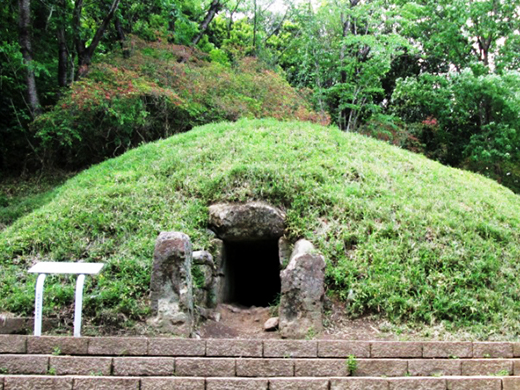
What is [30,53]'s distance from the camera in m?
13.1

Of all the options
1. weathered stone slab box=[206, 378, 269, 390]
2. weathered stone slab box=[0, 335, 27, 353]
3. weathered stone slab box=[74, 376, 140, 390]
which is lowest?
weathered stone slab box=[0, 335, 27, 353]

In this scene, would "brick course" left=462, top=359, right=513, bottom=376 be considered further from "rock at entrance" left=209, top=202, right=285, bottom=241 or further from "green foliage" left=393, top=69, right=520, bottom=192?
"green foliage" left=393, top=69, right=520, bottom=192

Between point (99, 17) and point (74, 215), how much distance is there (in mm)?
10600

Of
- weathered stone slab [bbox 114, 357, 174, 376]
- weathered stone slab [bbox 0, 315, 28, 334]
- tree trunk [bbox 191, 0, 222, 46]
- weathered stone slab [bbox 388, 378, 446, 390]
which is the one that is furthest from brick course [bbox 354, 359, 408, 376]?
tree trunk [bbox 191, 0, 222, 46]

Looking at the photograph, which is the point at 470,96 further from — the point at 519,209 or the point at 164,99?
the point at 164,99

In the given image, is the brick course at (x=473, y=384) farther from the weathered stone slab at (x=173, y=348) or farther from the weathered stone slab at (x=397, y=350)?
the weathered stone slab at (x=173, y=348)

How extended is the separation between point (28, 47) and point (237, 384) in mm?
12555

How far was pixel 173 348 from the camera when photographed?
437 centimetres

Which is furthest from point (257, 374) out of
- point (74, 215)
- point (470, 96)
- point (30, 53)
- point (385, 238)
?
point (470, 96)

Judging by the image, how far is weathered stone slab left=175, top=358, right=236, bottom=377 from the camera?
3941 millimetres

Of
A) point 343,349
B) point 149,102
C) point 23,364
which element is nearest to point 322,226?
point 343,349

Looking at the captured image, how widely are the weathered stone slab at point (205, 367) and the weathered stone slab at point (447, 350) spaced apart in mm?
2001

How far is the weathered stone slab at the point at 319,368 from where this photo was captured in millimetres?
4035

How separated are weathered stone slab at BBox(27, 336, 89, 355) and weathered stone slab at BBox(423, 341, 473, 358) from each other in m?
3.31
